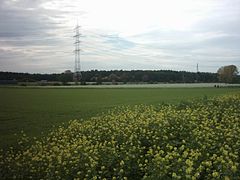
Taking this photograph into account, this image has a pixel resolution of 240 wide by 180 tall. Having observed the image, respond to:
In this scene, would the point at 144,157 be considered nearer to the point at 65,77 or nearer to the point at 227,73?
the point at 65,77

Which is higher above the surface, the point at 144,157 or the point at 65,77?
the point at 65,77

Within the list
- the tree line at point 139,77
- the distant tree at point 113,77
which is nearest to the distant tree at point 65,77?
the tree line at point 139,77

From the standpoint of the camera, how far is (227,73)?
9544 cm

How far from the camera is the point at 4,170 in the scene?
731 cm

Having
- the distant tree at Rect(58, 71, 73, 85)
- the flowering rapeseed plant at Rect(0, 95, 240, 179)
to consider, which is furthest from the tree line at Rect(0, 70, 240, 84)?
the flowering rapeseed plant at Rect(0, 95, 240, 179)

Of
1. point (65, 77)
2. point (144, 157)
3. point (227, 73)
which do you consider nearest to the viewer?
point (144, 157)

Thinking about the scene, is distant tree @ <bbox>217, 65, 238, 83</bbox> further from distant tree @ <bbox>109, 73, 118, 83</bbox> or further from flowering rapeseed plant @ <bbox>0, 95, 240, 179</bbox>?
flowering rapeseed plant @ <bbox>0, 95, 240, 179</bbox>

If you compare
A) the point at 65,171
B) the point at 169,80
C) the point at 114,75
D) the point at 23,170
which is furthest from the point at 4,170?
the point at 169,80

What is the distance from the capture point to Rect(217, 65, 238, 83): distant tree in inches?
3686

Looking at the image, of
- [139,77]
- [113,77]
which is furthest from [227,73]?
[113,77]

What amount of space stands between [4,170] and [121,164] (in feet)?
9.22

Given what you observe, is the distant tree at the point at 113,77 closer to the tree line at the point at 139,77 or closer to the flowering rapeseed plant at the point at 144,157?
the tree line at the point at 139,77

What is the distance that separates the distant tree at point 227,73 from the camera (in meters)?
93.6

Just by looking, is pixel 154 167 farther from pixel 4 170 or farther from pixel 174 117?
pixel 174 117
